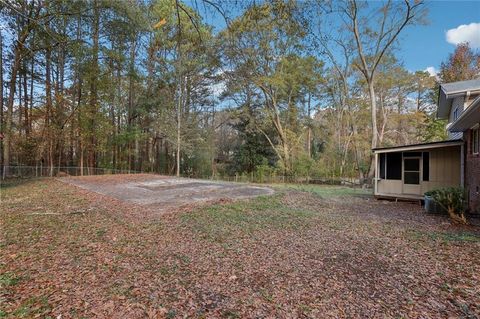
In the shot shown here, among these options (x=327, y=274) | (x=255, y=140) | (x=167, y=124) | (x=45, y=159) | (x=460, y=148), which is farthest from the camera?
(x=255, y=140)

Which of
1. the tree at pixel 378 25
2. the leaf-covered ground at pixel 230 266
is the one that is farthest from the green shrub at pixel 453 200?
the tree at pixel 378 25

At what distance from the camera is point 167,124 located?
18359 millimetres

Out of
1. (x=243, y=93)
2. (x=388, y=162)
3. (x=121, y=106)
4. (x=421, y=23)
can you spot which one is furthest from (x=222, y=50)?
(x=388, y=162)

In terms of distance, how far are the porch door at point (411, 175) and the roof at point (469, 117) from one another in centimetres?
237

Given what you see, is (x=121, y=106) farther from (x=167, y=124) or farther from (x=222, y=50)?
(x=222, y=50)

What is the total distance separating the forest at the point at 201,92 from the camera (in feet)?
44.0

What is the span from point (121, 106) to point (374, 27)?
1734cm

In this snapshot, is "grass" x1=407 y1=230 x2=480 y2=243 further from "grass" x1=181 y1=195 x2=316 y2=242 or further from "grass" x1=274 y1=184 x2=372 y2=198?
"grass" x1=274 y1=184 x2=372 y2=198

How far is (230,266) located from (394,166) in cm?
934

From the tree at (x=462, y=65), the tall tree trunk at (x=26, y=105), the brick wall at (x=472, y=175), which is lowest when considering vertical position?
the brick wall at (x=472, y=175)

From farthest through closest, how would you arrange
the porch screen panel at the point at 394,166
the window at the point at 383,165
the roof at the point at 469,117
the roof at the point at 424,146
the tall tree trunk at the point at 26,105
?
the tall tree trunk at the point at 26,105 → the window at the point at 383,165 → the porch screen panel at the point at 394,166 → the roof at the point at 424,146 → the roof at the point at 469,117

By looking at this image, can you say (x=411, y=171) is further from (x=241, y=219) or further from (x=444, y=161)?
(x=241, y=219)

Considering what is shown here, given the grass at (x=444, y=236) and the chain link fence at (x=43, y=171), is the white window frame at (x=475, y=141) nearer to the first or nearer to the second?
the grass at (x=444, y=236)

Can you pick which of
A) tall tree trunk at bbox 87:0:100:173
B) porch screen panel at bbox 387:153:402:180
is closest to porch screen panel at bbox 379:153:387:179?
porch screen panel at bbox 387:153:402:180
